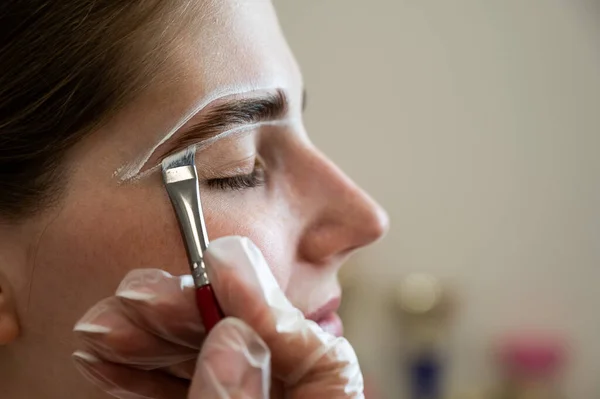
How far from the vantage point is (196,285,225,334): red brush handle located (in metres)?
0.56

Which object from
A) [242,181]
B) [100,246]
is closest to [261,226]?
[242,181]

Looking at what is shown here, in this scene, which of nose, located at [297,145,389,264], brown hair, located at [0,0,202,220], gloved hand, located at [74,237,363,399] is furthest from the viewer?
nose, located at [297,145,389,264]

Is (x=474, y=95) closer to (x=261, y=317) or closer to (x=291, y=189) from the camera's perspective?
(x=291, y=189)

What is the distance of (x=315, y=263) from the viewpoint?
787 millimetres

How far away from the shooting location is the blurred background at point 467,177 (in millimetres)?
1486

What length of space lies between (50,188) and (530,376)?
1.15 m

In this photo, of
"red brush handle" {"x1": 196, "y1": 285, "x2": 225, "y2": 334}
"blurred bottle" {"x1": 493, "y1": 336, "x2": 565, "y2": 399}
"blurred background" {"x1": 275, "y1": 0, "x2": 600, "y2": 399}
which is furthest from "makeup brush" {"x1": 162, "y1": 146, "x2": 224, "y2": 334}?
"blurred bottle" {"x1": 493, "y1": 336, "x2": 565, "y2": 399}

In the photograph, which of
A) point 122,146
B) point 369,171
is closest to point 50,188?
point 122,146

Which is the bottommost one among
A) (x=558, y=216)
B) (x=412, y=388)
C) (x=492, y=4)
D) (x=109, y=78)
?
(x=412, y=388)

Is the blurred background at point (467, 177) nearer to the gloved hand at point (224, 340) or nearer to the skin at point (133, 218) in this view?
the skin at point (133, 218)

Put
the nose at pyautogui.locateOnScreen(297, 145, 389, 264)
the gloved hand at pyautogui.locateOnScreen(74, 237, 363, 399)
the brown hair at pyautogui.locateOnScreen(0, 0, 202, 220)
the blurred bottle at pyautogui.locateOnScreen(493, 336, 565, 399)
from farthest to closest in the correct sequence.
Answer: the blurred bottle at pyautogui.locateOnScreen(493, 336, 565, 399) < the nose at pyautogui.locateOnScreen(297, 145, 389, 264) < the brown hair at pyautogui.locateOnScreen(0, 0, 202, 220) < the gloved hand at pyautogui.locateOnScreen(74, 237, 363, 399)

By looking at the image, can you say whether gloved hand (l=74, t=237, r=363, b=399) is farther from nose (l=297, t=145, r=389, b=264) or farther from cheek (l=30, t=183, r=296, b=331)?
nose (l=297, t=145, r=389, b=264)

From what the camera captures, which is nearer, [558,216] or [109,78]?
[109,78]

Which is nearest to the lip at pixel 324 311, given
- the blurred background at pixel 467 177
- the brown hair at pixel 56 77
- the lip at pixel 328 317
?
the lip at pixel 328 317
